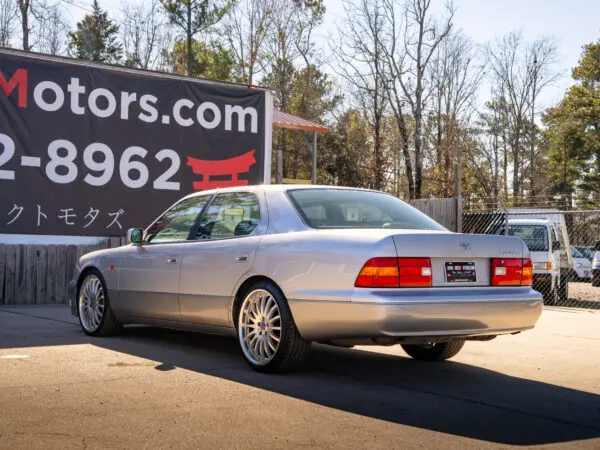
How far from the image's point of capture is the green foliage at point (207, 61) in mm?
37938

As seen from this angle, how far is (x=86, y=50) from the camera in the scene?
135 ft

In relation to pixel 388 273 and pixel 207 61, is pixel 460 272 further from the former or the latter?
pixel 207 61

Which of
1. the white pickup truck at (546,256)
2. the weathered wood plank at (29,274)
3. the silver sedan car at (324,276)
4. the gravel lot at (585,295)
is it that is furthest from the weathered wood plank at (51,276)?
the gravel lot at (585,295)

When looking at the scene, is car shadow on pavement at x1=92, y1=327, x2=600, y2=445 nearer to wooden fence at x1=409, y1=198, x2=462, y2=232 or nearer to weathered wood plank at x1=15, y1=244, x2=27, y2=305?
weathered wood plank at x1=15, y1=244, x2=27, y2=305

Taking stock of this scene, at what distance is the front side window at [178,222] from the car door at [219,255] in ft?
0.56

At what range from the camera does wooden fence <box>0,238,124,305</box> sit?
40.0ft

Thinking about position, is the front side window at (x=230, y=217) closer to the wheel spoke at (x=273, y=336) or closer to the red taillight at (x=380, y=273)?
the wheel spoke at (x=273, y=336)

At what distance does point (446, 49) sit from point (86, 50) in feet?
60.4

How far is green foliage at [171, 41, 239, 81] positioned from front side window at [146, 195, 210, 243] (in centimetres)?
3097

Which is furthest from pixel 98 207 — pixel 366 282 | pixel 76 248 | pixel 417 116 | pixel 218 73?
pixel 218 73

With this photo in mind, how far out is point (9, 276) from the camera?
12.2m

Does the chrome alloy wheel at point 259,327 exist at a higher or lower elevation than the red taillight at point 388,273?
lower

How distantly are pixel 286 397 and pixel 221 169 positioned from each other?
9.81m

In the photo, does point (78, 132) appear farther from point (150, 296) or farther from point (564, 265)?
point (564, 265)
